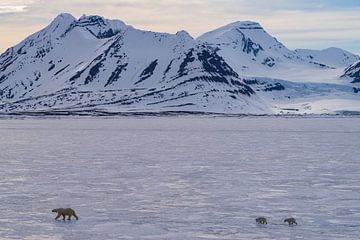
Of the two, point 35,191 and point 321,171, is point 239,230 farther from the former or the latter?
point 321,171

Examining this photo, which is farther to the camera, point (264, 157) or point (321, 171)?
point (264, 157)

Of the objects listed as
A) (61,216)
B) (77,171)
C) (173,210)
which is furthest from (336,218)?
(77,171)

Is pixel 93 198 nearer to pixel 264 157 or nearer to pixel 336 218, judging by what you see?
pixel 336 218

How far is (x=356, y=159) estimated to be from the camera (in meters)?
58.2

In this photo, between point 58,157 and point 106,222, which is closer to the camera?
point 106,222

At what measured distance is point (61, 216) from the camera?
30.3m

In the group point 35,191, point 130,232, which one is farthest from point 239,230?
point 35,191

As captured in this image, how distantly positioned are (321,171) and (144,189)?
15282 millimetres

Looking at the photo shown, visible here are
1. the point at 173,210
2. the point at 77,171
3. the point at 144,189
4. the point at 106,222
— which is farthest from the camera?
the point at 77,171

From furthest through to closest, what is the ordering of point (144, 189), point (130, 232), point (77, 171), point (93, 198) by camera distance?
point (77, 171)
point (144, 189)
point (93, 198)
point (130, 232)

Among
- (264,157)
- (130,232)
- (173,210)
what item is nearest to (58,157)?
(264,157)

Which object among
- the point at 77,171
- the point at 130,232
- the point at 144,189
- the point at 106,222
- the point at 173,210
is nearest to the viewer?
the point at 130,232

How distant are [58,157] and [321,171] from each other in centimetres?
2328

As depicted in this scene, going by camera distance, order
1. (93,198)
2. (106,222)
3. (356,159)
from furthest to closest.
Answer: (356,159) → (93,198) → (106,222)
